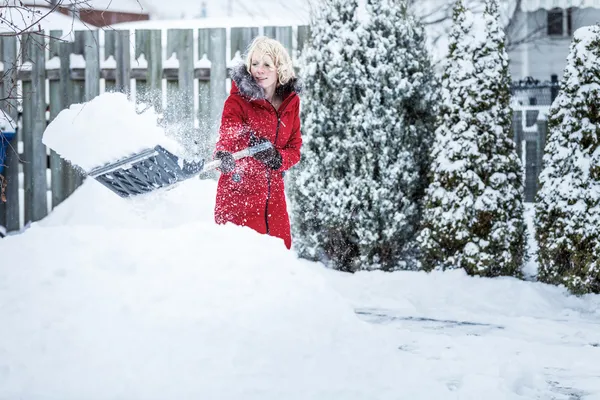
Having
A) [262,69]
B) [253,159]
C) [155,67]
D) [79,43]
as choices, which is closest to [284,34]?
[155,67]

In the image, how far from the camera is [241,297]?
11.8ft

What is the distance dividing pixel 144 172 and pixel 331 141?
8.16 ft

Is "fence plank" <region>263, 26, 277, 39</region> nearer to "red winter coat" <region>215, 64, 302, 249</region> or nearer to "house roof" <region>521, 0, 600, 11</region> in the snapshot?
"red winter coat" <region>215, 64, 302, 249</region>

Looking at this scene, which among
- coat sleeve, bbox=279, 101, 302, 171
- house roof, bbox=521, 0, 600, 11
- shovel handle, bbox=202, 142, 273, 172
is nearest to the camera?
shovel handle, bbox=202, 142, 273, 172

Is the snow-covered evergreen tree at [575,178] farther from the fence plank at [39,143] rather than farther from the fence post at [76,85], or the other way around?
the fence plank at [39,143]

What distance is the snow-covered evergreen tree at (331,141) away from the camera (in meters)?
6.22

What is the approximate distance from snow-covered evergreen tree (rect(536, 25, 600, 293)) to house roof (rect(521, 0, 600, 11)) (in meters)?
11.7

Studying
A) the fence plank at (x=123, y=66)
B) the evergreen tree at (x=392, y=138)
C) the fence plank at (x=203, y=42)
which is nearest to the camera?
the evergreen tree at (x=392, y=138)

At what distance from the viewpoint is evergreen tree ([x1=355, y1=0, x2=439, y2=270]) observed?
20.2ft

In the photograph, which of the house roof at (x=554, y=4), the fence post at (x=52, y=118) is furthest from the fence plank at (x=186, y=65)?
the house roof at (x=554, y=4)

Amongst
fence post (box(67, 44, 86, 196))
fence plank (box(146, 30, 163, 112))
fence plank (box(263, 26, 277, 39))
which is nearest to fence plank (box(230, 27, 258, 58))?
fence plank (box(263, 26, 277, 39))

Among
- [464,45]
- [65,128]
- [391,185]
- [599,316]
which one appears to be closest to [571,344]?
[599,316]

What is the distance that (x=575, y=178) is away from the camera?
17.9 feet

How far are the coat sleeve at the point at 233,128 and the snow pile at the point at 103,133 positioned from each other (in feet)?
1.26
